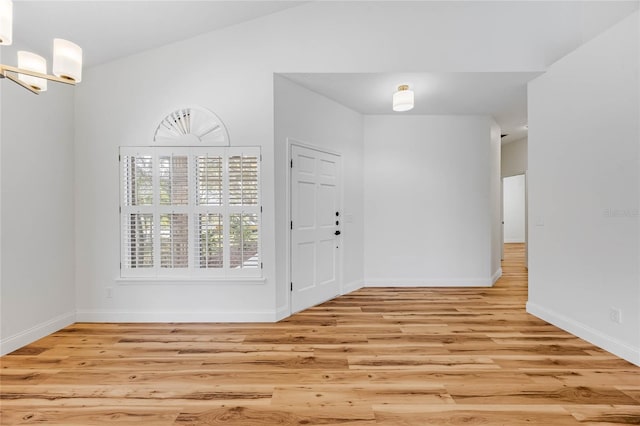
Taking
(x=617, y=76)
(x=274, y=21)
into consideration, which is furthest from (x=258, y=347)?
(x=617, y=76)

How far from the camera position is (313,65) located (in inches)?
138

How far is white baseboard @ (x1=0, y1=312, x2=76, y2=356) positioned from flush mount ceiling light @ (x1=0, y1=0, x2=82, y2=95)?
2348 millimetres

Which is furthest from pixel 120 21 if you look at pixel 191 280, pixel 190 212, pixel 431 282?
pixel 431 282

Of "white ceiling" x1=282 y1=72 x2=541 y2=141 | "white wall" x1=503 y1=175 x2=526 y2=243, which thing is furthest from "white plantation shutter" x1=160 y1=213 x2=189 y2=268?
"white wall" x1=503 y1=175 x2=526 y2=243

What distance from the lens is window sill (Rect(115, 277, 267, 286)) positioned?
137 inches

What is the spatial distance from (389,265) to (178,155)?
11.3 ft

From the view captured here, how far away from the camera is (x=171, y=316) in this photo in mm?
3508

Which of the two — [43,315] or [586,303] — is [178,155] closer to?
[43,315]

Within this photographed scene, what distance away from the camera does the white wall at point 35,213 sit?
2.79 meters

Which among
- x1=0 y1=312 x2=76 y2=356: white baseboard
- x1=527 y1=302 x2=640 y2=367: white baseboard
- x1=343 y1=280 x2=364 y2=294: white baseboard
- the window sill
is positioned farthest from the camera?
x1=343 y1=280 x2=364 y2=294: white baseboard

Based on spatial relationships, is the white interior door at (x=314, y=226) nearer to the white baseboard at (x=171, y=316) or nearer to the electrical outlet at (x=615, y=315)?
the white baseboard at (x=171, y=316)

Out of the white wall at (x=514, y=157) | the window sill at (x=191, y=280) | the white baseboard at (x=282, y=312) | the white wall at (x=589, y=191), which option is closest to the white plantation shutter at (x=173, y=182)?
the window sill at (x=191, y=280)

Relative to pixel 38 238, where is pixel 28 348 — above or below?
below

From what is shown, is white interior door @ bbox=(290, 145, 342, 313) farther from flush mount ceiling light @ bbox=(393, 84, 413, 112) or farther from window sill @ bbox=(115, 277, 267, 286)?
flush mount ceiling light @ bbox=(393, 84, 413, 112)
